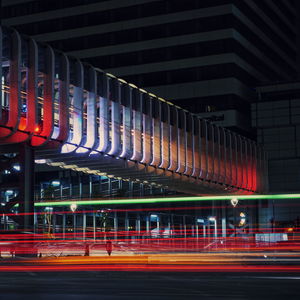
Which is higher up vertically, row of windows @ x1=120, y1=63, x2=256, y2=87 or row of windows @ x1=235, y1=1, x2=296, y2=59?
row of windows @ x1=235, y1=1, x2=296, y2=59

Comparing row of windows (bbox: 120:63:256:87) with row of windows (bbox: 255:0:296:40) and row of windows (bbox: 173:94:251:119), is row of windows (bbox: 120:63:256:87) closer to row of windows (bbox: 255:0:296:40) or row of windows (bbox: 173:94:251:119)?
row of windows (bbox: 173:94:251:119)

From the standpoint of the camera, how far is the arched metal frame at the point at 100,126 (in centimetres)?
4222

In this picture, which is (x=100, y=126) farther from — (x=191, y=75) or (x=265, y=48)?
(x=265, y=48)

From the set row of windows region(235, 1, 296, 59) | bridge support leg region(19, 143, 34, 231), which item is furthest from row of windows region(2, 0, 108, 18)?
bridge support leg region(19, 143, 34, 231)

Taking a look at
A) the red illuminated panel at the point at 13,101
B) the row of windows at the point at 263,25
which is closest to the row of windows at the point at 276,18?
the row of windows at the point at 263,25

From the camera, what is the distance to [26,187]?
4331cm

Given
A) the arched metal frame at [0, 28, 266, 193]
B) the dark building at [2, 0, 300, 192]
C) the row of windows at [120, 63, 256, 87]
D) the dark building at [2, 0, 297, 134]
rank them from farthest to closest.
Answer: the dark building at [2, 0, 297, 134] < the row of windows at [120, 63, 256, 87] < the dark building at [2, 0, 300, 192] < the arched metal frame at [0, 28, 266, 193]

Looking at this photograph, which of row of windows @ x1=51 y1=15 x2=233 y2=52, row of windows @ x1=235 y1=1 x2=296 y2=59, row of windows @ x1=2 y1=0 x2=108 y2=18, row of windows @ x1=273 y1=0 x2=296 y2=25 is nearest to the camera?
row of windows @ x1=51 y1=15 x2=233 y2=52

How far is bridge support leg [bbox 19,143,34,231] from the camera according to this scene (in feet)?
141

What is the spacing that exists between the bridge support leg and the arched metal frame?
87 centimetres

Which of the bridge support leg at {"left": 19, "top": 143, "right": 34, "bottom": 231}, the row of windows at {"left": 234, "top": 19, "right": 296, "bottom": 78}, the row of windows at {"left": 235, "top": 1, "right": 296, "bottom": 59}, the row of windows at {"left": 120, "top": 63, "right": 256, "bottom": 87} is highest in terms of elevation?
the row of windows at {"left": 235, "top": 1, "right": 296, "bottom": 59}
